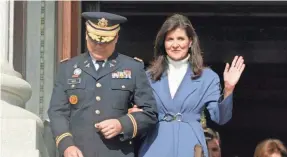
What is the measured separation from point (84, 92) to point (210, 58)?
14.4 feet

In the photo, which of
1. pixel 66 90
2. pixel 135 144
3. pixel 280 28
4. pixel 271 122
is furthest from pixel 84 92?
pixel 271 122

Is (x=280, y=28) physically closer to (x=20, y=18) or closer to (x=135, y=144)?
(x=20, y=18)

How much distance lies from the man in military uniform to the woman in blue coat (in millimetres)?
115

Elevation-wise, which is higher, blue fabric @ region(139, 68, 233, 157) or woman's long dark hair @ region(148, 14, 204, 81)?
woman's long dark hair @ region(148, 14, 204, 81)

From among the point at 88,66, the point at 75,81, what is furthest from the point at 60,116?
the point at 88,66

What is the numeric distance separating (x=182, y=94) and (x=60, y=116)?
0.63 metres

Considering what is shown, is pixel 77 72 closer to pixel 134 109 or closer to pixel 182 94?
pixel 134 109

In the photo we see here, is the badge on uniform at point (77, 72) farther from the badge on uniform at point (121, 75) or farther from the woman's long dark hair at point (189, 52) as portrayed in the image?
the woman's long dark hair at point (189, 52)

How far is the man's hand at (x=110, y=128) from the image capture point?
4465 millimetres

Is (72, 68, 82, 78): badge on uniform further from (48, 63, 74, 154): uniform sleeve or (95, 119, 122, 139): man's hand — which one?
(95, 119, 122, 139): man's hand

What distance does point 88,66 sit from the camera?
468 cm

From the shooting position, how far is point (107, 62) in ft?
15.4

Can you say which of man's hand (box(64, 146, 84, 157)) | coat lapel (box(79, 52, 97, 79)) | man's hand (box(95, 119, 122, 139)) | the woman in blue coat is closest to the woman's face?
the woman in blue coat

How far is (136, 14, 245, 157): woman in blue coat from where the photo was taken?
15.4ft
